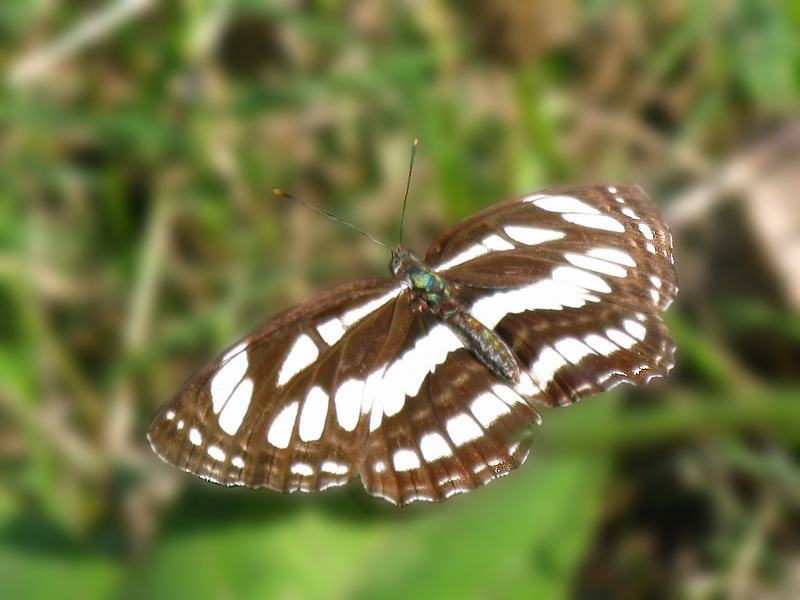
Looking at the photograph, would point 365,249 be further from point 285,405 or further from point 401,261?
point 285,405

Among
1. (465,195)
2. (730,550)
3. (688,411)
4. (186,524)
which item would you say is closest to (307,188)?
(465,195)

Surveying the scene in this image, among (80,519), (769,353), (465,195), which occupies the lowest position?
(769,353)

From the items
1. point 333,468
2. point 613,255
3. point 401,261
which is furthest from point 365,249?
point 333,468

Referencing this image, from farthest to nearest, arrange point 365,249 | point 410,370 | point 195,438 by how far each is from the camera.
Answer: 1. point 365,249
2. point 410,370
3. point 195,438

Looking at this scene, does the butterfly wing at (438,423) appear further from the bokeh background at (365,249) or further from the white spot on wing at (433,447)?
the bokeh background at (365,249)

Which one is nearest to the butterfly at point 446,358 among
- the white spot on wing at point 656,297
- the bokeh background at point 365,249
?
the white spot on wing at point 656,297

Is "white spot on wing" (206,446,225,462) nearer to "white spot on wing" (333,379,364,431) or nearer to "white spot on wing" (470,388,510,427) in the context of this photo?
"white spot on wing" (333,379,364,431)

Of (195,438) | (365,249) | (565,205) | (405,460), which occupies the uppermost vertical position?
(365,249)

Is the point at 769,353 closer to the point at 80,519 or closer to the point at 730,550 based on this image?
the point at 730,550
